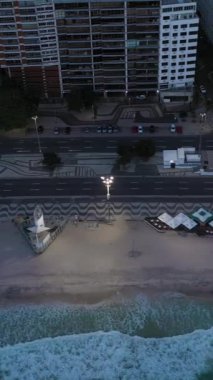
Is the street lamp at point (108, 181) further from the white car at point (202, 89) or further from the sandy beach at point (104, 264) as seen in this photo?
the white car at point (202, 89)

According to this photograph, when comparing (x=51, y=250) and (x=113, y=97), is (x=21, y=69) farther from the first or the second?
(x=51, y=250)

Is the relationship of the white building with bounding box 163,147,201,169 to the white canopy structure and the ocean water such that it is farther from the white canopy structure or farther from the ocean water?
the ocean water

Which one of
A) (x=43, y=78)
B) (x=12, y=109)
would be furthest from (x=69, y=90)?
(x=12, y=109)

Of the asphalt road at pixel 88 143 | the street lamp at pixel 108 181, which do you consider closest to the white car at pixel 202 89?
the asphalt road at pixel 88 143

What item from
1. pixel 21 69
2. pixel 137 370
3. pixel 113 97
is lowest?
pixel 137 370

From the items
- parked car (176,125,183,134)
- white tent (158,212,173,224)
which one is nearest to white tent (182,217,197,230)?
white tent (158,212,173,224)

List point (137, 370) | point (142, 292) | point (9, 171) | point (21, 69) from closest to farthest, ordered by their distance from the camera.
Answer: point (137, 370) → point (142, 292) → point (9, 171) → point (21, 69)

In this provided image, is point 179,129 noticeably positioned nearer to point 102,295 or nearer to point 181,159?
point 181,159
